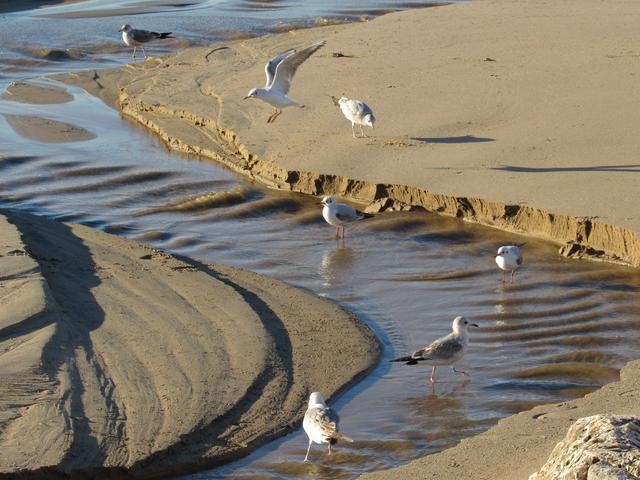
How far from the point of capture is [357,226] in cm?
1076

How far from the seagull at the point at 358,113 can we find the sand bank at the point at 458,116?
9.8 inches

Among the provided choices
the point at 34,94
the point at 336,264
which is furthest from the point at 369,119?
the point at 34,94

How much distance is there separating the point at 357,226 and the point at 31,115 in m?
6.30

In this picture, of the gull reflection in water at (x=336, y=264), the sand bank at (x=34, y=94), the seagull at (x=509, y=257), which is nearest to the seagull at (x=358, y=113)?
the gull reflection in water at (x=336, y=264)

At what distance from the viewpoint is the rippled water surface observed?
6.95 meters

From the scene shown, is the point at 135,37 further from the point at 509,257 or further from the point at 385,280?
the point at 509,257

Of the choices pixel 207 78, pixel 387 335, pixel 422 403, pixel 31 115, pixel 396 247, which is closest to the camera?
pixel 422 403

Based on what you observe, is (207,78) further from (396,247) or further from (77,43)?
(396,247)

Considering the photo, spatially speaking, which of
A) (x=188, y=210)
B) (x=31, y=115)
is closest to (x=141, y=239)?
(x=188, y=210)

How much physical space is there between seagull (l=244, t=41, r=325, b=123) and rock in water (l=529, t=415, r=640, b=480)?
8.96 meters

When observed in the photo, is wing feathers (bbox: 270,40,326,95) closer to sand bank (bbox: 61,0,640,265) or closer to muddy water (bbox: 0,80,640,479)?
sand bank (bbox: 61,0,640,265)

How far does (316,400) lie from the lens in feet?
21.5

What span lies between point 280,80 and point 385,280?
176 inches

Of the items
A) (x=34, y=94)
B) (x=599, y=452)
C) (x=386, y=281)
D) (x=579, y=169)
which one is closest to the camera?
(x=599, y=452)
